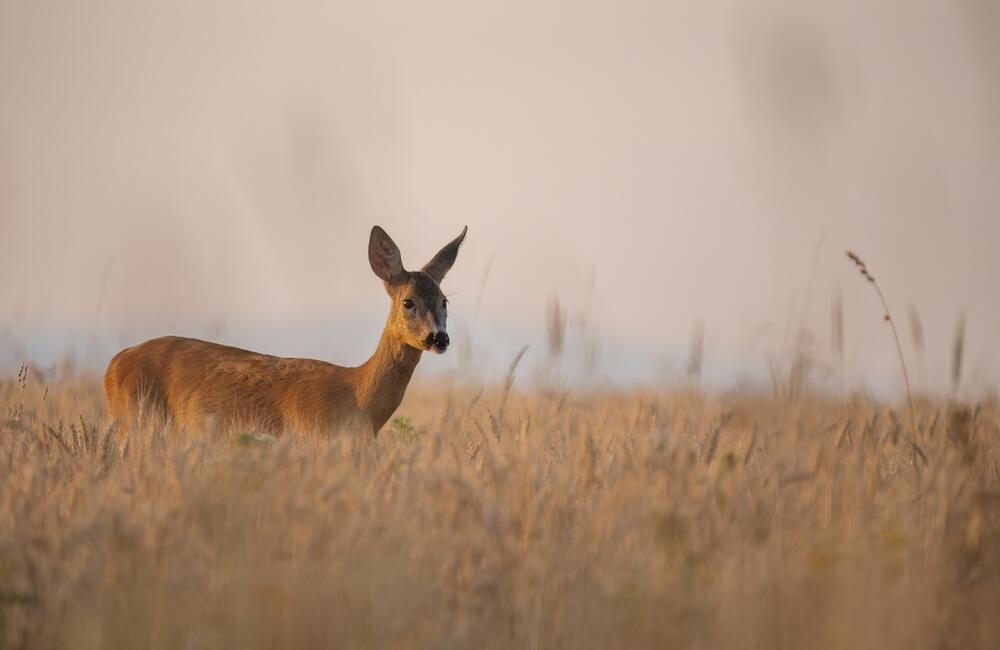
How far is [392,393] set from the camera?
24.7 feet

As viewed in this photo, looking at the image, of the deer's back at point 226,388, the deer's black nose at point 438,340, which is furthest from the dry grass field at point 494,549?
the deer's back at point 226,388

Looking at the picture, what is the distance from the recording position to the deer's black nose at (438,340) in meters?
7.26

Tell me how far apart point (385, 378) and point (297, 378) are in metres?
0.72

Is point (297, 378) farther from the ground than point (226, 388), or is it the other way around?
point (297, 378)

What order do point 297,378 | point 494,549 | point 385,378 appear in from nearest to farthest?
point 494,549 < point 385,378 < point 297,378

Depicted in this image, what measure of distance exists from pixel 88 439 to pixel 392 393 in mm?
2059

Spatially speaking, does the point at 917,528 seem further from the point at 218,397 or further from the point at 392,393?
the point at 218,397

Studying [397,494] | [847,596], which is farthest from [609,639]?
[397,494]

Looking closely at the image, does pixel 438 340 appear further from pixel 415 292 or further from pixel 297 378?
pixel 297 378

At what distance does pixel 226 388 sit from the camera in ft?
25.6

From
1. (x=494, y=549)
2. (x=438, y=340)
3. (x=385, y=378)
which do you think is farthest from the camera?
(x=385, y=378)

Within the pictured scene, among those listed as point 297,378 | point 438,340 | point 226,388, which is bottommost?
point 226,388

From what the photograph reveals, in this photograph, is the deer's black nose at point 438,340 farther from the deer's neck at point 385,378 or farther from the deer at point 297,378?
the deer's neck at point 385,378

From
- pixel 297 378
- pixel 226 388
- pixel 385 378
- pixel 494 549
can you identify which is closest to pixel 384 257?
pixel 385 378
